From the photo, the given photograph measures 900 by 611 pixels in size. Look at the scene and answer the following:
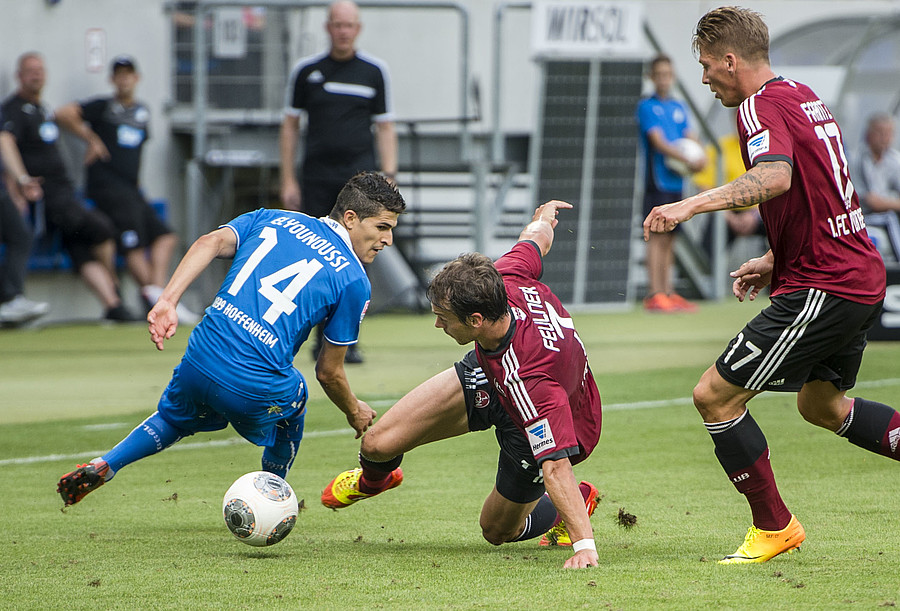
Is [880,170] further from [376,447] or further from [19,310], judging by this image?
[376,447]

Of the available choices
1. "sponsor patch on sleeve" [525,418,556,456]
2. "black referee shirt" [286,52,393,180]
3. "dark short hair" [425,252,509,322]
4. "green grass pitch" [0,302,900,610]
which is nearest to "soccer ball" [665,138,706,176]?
"black referee shirt" [286,52,393,180]

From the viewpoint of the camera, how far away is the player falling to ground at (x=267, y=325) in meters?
4.43

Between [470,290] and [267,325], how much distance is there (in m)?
0.93

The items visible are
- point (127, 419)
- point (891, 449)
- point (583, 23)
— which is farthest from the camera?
point (583, 23)

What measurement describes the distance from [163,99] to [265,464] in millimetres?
9947

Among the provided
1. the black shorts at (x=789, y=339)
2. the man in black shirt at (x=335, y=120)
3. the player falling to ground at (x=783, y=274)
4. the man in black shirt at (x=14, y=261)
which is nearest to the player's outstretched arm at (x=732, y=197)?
the player falling to ground at (x=783, y=274)

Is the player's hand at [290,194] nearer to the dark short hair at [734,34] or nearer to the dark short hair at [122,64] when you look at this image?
the dark short hair at [122,64]

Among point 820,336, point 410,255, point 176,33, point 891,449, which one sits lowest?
point 410,255

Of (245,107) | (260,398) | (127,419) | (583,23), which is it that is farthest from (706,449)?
(245,107)

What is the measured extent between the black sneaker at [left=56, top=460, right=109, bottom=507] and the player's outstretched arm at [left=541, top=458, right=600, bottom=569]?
1687 mm

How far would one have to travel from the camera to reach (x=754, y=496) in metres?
4.04

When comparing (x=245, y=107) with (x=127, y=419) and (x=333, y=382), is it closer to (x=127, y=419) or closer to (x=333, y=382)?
(x=127, y=419)

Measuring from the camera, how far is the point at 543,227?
A: 184 inches

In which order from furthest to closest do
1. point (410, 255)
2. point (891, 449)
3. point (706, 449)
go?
point (410, 255)
point (706, 449)
point (891, 449)
